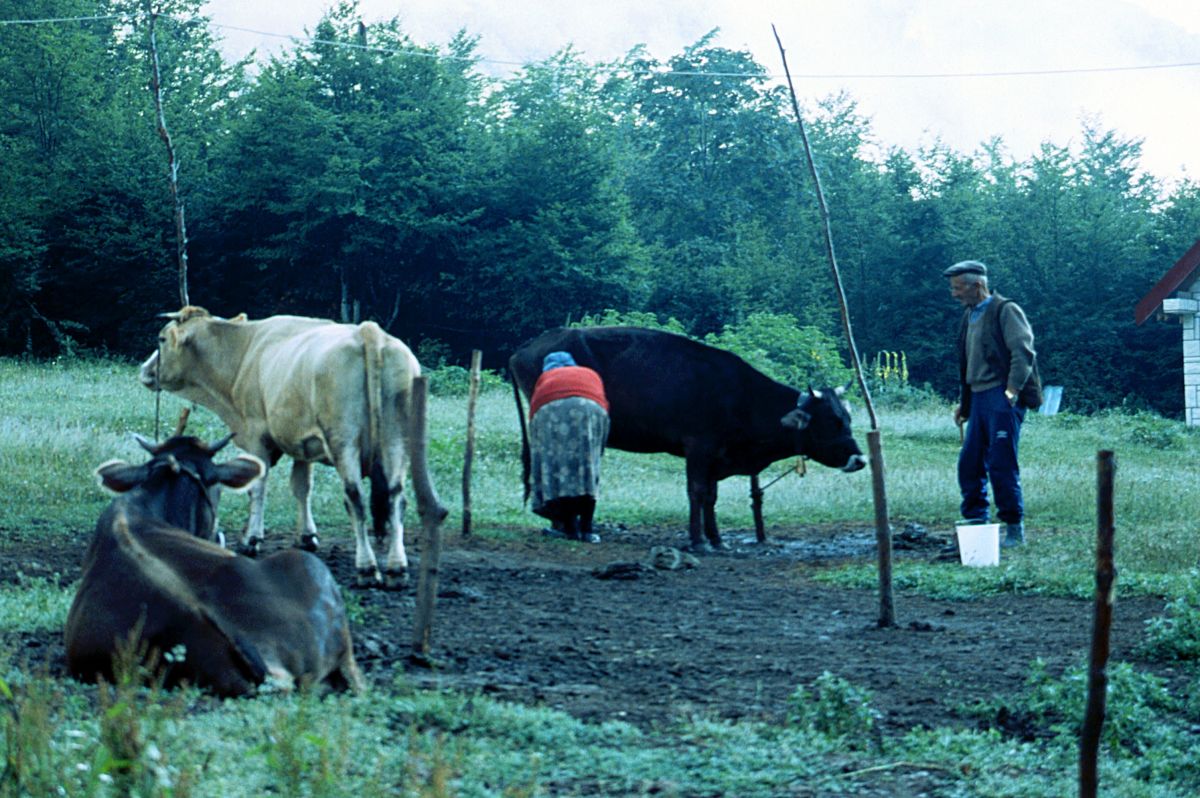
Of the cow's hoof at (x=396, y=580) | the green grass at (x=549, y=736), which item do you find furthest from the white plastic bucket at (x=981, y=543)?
the cow's hoof at (x=396, y=580)

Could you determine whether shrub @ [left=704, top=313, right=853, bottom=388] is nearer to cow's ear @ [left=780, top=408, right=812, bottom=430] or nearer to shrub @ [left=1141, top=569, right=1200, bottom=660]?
cow's ear @ [left=780, top=408, right=812, bottom=430]

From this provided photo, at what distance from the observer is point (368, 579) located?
947cm

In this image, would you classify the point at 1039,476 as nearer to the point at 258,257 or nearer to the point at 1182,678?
the point at 1182,678

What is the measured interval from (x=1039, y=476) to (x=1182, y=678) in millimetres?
11551

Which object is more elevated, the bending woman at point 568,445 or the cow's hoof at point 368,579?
the bending woman at point 568,445

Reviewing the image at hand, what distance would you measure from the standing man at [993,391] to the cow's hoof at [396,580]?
4589mm

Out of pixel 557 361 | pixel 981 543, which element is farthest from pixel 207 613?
pixel 557 361

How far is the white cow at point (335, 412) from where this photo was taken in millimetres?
9758

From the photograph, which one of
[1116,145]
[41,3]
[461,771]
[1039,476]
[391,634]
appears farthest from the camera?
[1116,145]

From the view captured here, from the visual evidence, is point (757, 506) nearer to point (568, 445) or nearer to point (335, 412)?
point (568, 445)

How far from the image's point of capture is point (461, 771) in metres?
4.84

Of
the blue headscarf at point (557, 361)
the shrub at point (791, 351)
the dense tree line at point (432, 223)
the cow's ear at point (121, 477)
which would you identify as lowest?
the cow's ear at point (121, 477)

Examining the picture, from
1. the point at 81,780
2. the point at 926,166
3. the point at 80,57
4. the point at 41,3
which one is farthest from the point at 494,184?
the point at 81,780

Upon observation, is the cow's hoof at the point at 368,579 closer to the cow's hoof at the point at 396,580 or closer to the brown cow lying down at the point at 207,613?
the cow's hoof at the point at 396,580
